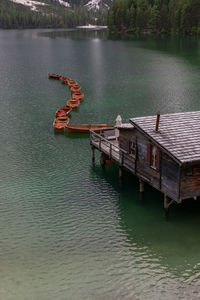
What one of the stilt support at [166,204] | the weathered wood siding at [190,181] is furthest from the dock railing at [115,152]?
the weathered wood siding at [190,181]

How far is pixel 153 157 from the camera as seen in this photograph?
3097cm

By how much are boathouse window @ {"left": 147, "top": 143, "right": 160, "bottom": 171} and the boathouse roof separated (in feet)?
4.57

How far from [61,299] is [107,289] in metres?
3.04

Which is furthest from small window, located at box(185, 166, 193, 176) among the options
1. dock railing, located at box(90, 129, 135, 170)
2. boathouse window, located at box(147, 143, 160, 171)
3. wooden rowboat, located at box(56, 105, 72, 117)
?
wooden rowboat, located at box(56, 105, 72, 117)

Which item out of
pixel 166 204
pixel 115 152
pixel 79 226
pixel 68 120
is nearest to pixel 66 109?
pixel 68 120

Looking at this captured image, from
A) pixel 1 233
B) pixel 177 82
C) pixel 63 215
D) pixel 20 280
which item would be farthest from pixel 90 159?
pixel 177 82

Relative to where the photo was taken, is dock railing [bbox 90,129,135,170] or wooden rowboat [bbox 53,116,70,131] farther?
wooden rowboat [bbox 53,116,70,131]

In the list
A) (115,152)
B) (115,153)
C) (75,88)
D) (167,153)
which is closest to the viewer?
(167,153)

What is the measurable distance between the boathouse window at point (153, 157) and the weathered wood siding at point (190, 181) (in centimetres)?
268

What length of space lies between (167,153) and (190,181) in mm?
3011

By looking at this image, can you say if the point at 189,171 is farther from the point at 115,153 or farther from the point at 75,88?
the point at 75,88

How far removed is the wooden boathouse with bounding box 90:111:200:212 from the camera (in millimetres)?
27922

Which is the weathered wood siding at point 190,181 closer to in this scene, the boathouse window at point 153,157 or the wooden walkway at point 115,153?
the boathouse window at point 153,157

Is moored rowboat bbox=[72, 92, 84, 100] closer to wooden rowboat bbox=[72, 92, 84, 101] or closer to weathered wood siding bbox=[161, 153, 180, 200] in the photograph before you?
wooden rowboat bbox=[72, 92, 84, 101]
